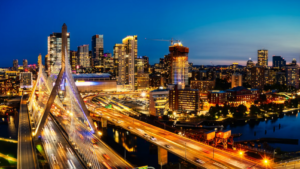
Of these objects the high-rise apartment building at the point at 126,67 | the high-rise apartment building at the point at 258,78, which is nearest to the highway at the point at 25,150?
the high-rise apartment building at the point at 126,67

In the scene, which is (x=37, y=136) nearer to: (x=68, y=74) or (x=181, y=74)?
(x=68, y=74)

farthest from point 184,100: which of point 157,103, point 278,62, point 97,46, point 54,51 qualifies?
point 278,62

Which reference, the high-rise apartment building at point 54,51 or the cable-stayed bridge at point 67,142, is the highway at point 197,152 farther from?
the high-rise apartment building at point 54,51

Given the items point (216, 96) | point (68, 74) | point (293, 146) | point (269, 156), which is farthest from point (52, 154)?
point (216, 96)

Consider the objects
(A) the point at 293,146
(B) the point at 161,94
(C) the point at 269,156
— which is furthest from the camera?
(B) the point at 161,94

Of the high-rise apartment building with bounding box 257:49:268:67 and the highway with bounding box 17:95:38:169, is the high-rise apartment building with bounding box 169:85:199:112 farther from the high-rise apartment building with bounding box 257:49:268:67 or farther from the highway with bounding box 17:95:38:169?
the high-rise apartment building with bounding box 257:49:268:67

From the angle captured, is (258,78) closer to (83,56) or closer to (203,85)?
(203,85)
